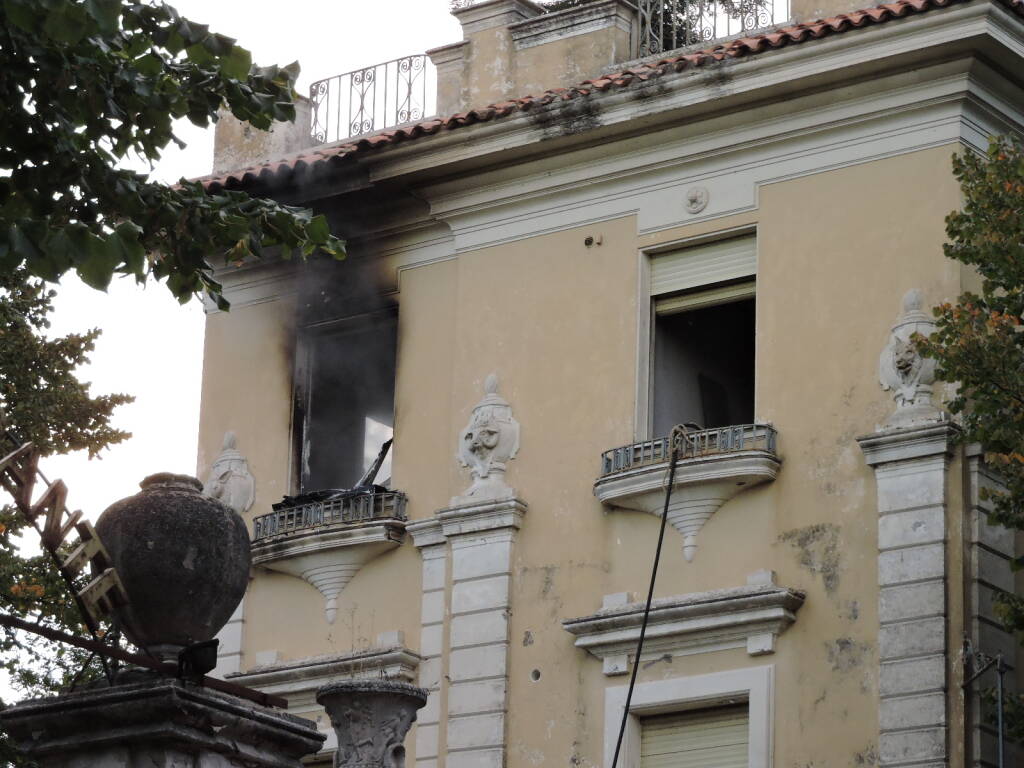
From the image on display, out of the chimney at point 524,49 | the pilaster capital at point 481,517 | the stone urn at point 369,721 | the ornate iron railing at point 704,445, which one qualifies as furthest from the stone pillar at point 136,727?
the chimney at point 524,49

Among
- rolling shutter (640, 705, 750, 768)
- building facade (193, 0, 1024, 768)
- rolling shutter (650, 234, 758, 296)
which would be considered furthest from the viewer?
rolling shutter (650, 234, 758, 296)

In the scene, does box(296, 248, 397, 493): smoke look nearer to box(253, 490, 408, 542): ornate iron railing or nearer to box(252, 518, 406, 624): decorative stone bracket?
box(253, 490, 408, 542): ornate iron railing

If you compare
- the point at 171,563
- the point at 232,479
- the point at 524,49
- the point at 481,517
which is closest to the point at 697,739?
the point at 481,517

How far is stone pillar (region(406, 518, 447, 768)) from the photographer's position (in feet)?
71.9

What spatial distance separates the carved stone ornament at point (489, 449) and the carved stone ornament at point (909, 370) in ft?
12.2

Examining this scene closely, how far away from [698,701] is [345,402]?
552cm

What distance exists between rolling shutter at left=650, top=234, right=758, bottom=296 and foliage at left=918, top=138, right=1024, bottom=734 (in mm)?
3378

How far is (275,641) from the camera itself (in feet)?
76.5

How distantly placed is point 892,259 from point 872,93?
153 centimetres

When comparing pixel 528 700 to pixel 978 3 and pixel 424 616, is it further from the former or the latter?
pixel 978 3

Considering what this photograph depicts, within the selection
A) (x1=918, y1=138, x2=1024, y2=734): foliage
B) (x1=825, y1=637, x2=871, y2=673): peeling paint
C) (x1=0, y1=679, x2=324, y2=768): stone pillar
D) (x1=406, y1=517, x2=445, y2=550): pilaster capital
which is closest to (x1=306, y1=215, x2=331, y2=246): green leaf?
(x1=0, y1=679, x2=324, y2=768): stone pillar

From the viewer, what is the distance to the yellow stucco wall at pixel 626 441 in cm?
2005

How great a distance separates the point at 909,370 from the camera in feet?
65.9

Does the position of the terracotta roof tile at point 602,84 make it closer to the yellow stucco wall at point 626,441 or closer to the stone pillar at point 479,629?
the yellow stucco wall at point 626,441
